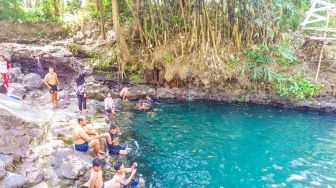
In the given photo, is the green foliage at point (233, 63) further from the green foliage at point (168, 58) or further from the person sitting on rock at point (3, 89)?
the person sitting on rock at point (3, 89)

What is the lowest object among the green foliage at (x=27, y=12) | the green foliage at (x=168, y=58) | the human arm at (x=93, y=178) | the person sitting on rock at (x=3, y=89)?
the human arm at (x=93, y=178)

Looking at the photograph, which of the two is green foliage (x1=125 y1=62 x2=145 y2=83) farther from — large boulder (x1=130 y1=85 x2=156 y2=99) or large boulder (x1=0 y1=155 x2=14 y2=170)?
large boulder (x1=0 y1=155 x2=14 y2=170)

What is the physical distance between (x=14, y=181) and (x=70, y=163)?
133cm

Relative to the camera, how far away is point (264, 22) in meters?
14.1

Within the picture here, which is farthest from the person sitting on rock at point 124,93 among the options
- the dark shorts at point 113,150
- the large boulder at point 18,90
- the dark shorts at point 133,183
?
the dark shorts at point 133,183

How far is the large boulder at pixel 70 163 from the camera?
707 cm

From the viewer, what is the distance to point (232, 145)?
10.0 metres

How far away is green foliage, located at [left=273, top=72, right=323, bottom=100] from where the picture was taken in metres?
13.6

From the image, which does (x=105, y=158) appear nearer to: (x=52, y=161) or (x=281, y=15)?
(x=52, y=161)

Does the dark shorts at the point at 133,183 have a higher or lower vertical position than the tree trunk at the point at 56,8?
lower

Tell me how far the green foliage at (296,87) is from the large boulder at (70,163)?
31.2ft

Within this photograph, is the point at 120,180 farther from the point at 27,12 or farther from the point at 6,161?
the point at 27,12

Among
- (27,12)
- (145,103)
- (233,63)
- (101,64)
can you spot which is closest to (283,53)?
(233,63)

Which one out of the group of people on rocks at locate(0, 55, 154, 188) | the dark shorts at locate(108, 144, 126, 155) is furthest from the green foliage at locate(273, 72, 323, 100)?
the dark shorts at locate(108, 144, 126, 155)
